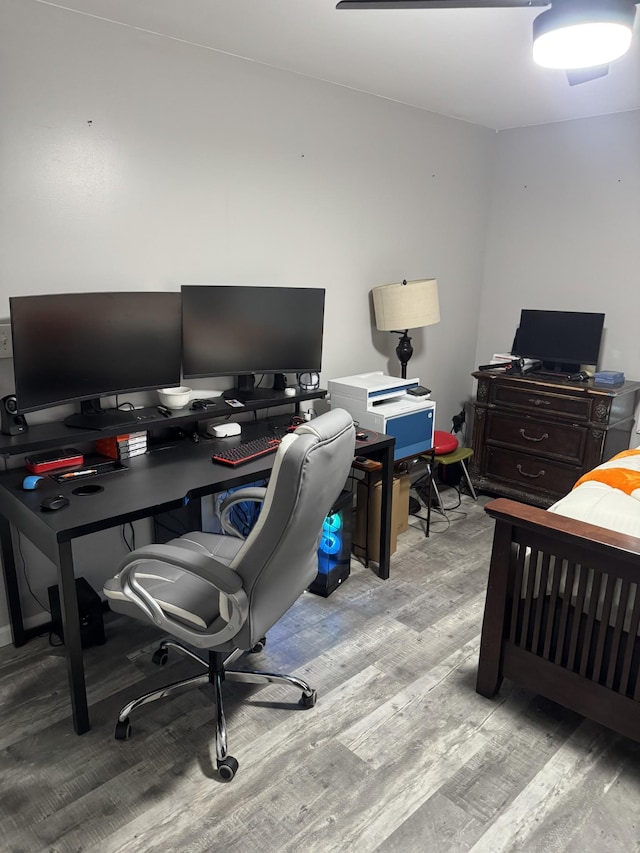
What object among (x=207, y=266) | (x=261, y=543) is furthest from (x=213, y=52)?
(x=261, y=543)

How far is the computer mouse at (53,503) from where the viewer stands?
1.96 meters

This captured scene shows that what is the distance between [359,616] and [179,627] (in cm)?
116

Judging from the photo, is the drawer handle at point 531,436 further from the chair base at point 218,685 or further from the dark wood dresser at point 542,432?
the chair base at point 218,685

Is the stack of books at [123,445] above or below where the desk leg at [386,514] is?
above

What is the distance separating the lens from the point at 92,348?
7.68 feet

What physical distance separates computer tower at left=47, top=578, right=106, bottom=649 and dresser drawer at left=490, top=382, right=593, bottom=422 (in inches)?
107

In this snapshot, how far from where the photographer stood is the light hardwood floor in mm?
1685

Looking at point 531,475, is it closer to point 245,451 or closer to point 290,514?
point 245,451

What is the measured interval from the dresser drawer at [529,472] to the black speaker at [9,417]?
290 cm

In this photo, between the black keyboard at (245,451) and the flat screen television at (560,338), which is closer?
the black keyboard at (245,451)

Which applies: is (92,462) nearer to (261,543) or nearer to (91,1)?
(261,543)

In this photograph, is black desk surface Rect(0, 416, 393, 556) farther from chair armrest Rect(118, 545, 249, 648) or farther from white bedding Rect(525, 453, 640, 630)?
white bedding Rect(525, 453, 640, 630)

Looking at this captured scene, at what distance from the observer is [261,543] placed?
163 centimetres

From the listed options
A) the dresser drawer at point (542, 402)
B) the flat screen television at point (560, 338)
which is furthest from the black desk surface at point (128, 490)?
the flat screen television at point (560, 338)
